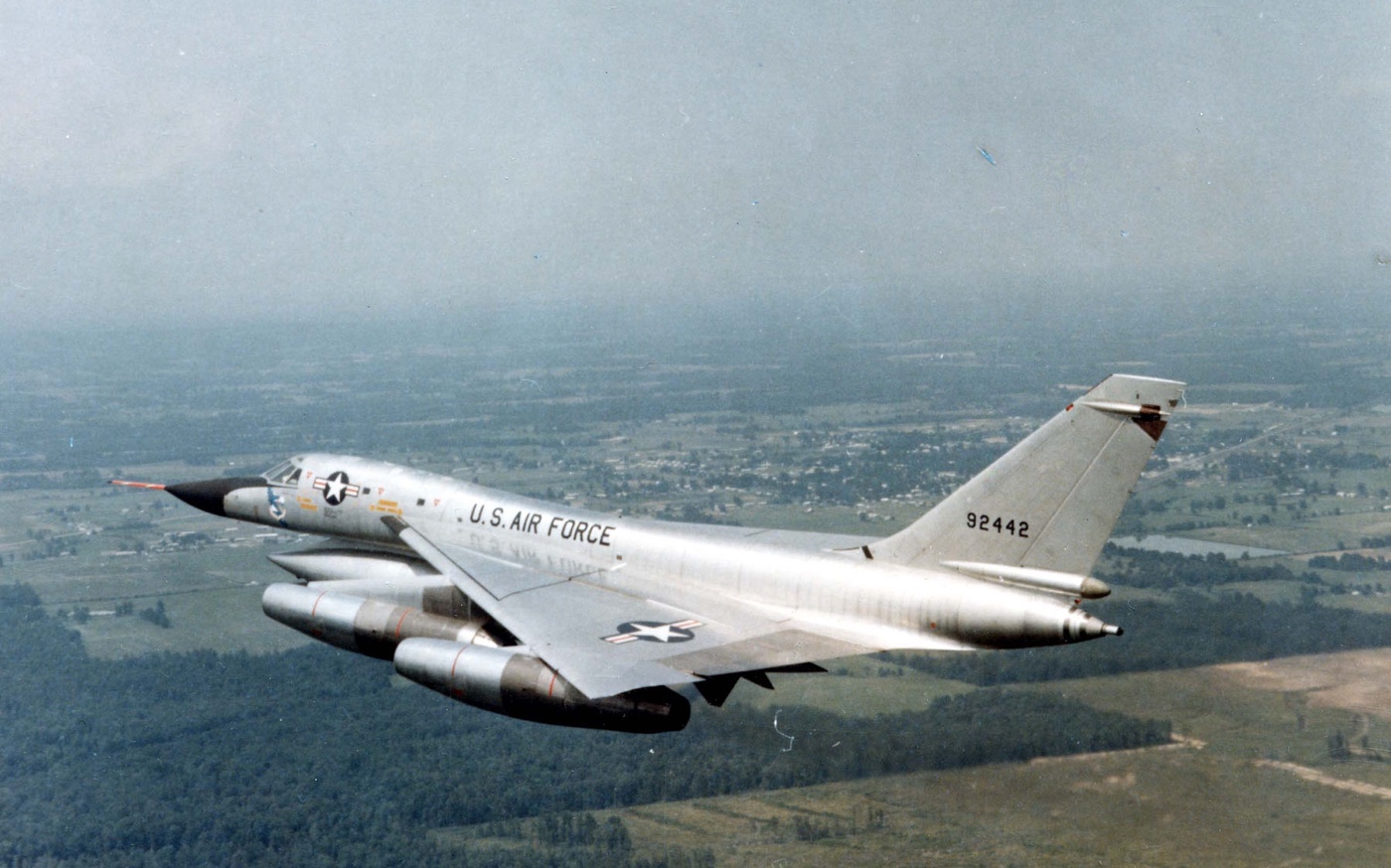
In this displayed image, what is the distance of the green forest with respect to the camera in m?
56.8

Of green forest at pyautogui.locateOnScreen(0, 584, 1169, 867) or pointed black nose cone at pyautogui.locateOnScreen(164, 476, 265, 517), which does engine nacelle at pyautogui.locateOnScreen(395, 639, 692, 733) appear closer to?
pointed black nose cone at pyautogui.locateOnScreen(164, 476, 265, 517)

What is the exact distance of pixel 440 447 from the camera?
13188 cm

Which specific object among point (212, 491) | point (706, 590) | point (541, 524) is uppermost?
point (541, 524)

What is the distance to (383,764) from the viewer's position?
61.4 meters

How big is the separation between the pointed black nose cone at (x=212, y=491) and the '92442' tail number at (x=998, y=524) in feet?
75.8

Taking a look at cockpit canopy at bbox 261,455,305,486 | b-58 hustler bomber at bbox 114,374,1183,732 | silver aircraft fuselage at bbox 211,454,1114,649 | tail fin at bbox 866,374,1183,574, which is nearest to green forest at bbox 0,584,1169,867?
cockpit canopy at bbox 261,455,305,486

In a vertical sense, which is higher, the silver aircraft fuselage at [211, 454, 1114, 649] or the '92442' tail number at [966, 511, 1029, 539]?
the '92442' tail number at [966, 511, 1029, 539]

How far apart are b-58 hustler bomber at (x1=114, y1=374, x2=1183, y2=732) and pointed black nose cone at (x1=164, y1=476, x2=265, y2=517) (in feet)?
19.2

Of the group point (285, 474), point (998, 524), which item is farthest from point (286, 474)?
point (998, 524)

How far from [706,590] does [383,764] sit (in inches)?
1648

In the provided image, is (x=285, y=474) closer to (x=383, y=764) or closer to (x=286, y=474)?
(x=286, y=474)

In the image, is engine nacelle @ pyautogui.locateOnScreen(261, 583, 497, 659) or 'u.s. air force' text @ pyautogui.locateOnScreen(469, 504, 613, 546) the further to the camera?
'u.s. air force' text @ pyautogui.locateOnScreen(469, 504, 613, 546)

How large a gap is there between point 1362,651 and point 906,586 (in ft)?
237

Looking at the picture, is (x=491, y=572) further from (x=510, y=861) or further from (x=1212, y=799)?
(x=1212, y=799)
